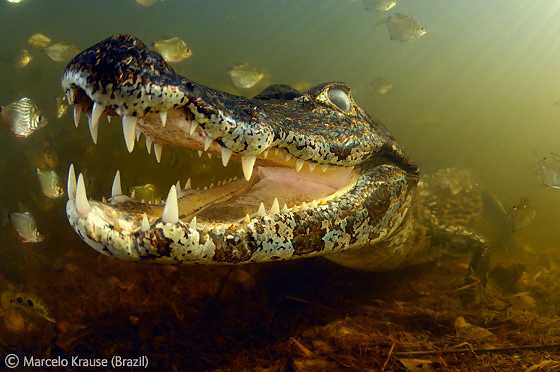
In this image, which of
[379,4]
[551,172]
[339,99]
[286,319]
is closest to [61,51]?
[339,99]

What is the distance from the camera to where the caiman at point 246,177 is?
1.54 m

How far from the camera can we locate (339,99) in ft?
9.69

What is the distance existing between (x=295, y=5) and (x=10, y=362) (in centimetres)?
7722

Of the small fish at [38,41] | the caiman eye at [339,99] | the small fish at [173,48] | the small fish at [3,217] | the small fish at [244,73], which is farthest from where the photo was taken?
the small fish at [38,41]

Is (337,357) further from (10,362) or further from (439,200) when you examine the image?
(10,362)

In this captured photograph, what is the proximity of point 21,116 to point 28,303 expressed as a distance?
2787mm

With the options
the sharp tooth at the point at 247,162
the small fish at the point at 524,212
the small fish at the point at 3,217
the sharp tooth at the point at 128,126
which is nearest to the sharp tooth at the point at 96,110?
the sharp tooth at the point at 128,126

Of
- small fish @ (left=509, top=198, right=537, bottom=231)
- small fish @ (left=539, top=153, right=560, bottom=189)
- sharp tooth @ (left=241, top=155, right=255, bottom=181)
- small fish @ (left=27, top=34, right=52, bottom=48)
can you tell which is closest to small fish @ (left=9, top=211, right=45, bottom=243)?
sharp tooth @ (left=241, top=155, right=255, bottom=181)

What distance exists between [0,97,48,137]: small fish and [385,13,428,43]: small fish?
8.44 m

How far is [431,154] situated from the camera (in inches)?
547

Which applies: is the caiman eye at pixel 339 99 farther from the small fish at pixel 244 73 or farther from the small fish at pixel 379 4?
the small fish at pixel 379 4

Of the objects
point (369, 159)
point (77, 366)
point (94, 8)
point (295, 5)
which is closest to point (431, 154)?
point (369, 159)

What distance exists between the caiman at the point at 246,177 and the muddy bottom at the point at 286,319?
0.65m

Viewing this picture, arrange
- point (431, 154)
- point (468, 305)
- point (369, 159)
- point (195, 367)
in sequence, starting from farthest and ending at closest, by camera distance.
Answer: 1. point (431, 154)
2. point (468, 305)
3. point (369, 159)
4. point (195, 367)
